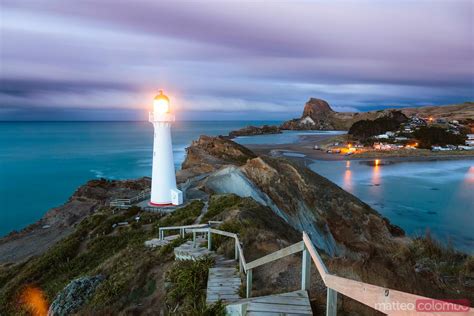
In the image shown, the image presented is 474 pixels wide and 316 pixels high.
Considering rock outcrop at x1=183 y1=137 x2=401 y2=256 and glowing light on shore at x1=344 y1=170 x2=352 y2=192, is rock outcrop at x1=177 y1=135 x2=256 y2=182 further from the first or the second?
glowing light on shore at x1=344 y1=170 x2=352 y2=192

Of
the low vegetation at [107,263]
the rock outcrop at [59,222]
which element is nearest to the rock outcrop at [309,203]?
the low vegetation at [107,263]

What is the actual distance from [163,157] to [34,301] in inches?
424

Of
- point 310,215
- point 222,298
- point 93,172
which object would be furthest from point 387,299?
point 93,172

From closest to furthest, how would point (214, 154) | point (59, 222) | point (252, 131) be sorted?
point (59, 222)
point (214, 154)
point (252, 131)

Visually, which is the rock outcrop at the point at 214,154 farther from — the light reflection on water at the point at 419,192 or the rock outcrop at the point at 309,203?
the light reflection on water at the point at 419,192

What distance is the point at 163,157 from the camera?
20906 mm

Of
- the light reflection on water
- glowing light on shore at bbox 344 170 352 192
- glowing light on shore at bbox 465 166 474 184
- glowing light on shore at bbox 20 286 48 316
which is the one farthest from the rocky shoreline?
glowing light on shore at bbox 465 166 474 184

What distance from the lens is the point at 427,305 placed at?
2.54 m

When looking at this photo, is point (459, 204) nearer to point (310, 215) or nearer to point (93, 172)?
point (310, 215)

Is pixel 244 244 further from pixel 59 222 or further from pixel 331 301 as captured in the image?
pixel 59 222

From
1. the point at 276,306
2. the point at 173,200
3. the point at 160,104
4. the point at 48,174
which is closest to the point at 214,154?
the point at 173,200

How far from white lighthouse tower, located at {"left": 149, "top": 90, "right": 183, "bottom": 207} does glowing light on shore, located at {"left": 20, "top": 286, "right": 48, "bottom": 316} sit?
9.04m

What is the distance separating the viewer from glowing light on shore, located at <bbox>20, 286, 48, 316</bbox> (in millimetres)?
10617

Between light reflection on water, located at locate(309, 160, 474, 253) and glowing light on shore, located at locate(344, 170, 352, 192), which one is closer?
light reflection on water, located at locate(309, 160, 474, 253)
